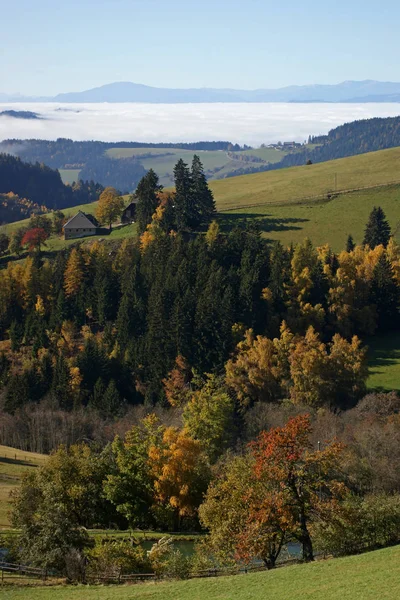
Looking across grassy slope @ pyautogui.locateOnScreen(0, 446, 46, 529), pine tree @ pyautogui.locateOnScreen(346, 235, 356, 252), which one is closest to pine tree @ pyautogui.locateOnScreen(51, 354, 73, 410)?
grassy slope @ pyautogui.locateOnScreen(0, 446, 46, 529)

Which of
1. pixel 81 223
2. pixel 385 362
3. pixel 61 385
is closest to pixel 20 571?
pixel 61 385

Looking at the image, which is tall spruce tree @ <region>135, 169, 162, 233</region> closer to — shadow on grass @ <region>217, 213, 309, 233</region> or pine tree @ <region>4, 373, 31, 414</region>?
shadow on grass @ <region>217, 213, 309, 233</region>

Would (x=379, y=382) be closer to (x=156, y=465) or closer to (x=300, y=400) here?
(x=300, y=400)

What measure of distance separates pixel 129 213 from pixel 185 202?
51.3 feet

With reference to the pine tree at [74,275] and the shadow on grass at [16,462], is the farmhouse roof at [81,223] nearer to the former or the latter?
the pine tree at [74,275]

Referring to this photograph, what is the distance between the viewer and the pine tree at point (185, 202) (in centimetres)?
11136

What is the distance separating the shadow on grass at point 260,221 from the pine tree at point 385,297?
2146 cm

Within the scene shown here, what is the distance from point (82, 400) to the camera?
8988 cm

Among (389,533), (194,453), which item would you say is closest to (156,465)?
(194,453)

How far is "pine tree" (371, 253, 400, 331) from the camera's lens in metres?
95.1

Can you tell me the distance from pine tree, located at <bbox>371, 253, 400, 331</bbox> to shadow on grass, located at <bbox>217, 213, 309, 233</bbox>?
2146 cm

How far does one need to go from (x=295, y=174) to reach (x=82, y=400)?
79.3 metres

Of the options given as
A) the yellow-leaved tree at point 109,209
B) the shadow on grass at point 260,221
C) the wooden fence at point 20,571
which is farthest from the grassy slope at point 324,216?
the wooden fence at point 20,571

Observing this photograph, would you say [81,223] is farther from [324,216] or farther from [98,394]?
[98,394]
